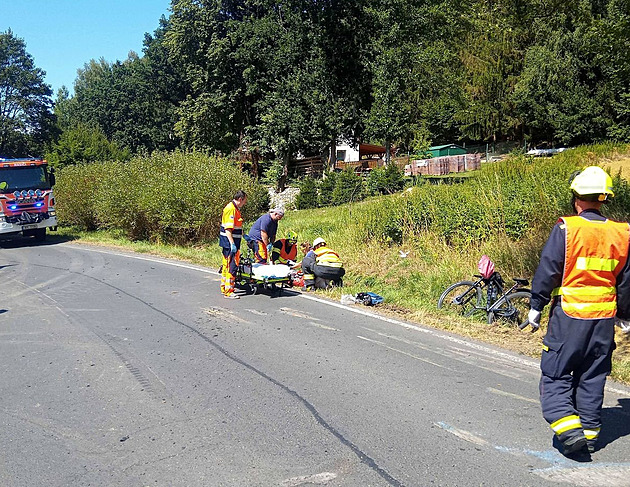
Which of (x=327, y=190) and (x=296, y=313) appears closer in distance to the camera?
(x=296, y=313)

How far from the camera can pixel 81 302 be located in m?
10.3

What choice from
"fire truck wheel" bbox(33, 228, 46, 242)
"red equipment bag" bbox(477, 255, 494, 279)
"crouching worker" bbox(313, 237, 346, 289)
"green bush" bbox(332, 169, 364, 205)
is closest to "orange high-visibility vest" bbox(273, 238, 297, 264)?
"crouching worker" bbox(313, 237, 346, 289)

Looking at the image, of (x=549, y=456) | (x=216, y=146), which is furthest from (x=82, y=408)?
(x=216, y=146)

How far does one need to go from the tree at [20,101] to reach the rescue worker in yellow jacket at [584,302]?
62.8 metres

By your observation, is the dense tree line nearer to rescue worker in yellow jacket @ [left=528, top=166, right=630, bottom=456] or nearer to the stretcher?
the stretcher

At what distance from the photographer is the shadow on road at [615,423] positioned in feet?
14.7

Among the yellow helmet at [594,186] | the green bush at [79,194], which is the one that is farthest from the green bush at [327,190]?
the yellow helmet at [594,186]

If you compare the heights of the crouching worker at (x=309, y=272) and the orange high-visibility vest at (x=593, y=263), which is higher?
the orange high-visibility vest at (x=593, y=263)

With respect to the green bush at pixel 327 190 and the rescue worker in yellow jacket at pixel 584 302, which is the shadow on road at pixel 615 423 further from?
the green bush at pixel 327 190

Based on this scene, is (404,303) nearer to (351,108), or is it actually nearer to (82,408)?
(82,408)

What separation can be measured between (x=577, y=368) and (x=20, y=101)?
65069 mm

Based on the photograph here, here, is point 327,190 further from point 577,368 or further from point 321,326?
point 577,368

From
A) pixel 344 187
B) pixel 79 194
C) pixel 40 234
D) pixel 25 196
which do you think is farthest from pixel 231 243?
pixel 344 187

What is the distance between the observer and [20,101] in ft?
193
